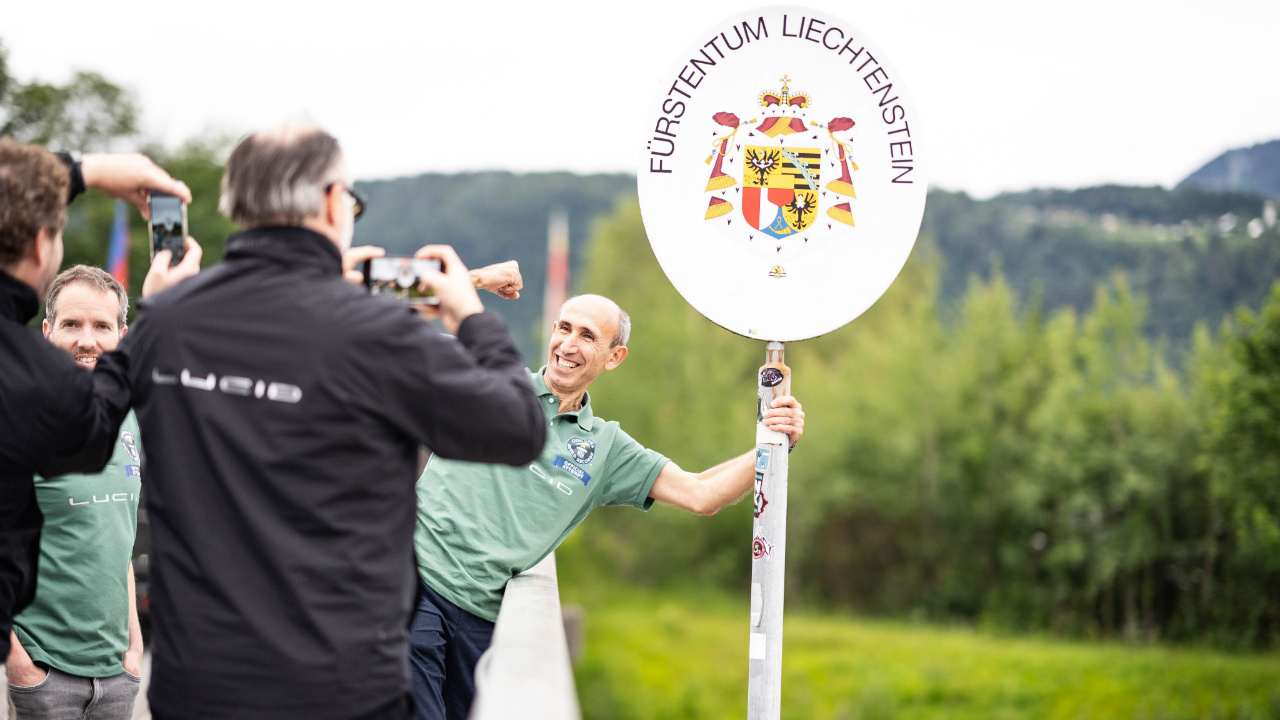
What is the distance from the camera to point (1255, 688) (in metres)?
34.2

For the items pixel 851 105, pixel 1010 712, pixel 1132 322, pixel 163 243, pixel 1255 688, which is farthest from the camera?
pixel 1132 322

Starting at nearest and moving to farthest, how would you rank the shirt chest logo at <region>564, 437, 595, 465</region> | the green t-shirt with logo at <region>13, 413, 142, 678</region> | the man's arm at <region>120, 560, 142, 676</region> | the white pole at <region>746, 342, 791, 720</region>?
1. the green t-shirt with logo at <region>13, 413, 142, 678</region>
2. the white pole at <region>746, 342, 791, 720</region>
3. the man's arm at <region>120, 560, 142, 676</region>
4. the shirt chest logo at <region>564, 437, 595, 465</region>

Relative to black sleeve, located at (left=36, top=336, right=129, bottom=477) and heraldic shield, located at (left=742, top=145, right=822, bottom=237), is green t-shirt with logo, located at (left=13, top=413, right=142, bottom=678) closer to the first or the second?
black sleeve, located at (left=36, top=336, right=129, bottom=477)

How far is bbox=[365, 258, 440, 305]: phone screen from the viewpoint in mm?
2230

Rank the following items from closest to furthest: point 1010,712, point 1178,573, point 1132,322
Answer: point 1010,712, point 1178,573, point 1132,322

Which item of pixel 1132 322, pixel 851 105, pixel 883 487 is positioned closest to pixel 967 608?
pixel 883 487

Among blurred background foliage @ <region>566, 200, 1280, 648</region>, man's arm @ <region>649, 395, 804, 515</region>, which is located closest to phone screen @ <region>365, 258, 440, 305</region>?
man's arm @ <region>649, 395, 804, 515</region>

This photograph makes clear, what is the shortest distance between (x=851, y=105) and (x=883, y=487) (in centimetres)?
4745

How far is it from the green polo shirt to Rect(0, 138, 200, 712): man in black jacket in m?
1.55

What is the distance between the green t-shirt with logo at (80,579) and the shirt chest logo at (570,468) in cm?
133

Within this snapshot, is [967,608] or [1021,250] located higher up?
[1021,250]

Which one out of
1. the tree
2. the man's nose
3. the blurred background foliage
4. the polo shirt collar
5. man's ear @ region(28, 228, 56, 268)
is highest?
the tree

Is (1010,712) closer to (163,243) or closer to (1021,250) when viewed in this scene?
(163,243)

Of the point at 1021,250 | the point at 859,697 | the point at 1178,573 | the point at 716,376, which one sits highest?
the point at 1021,250
